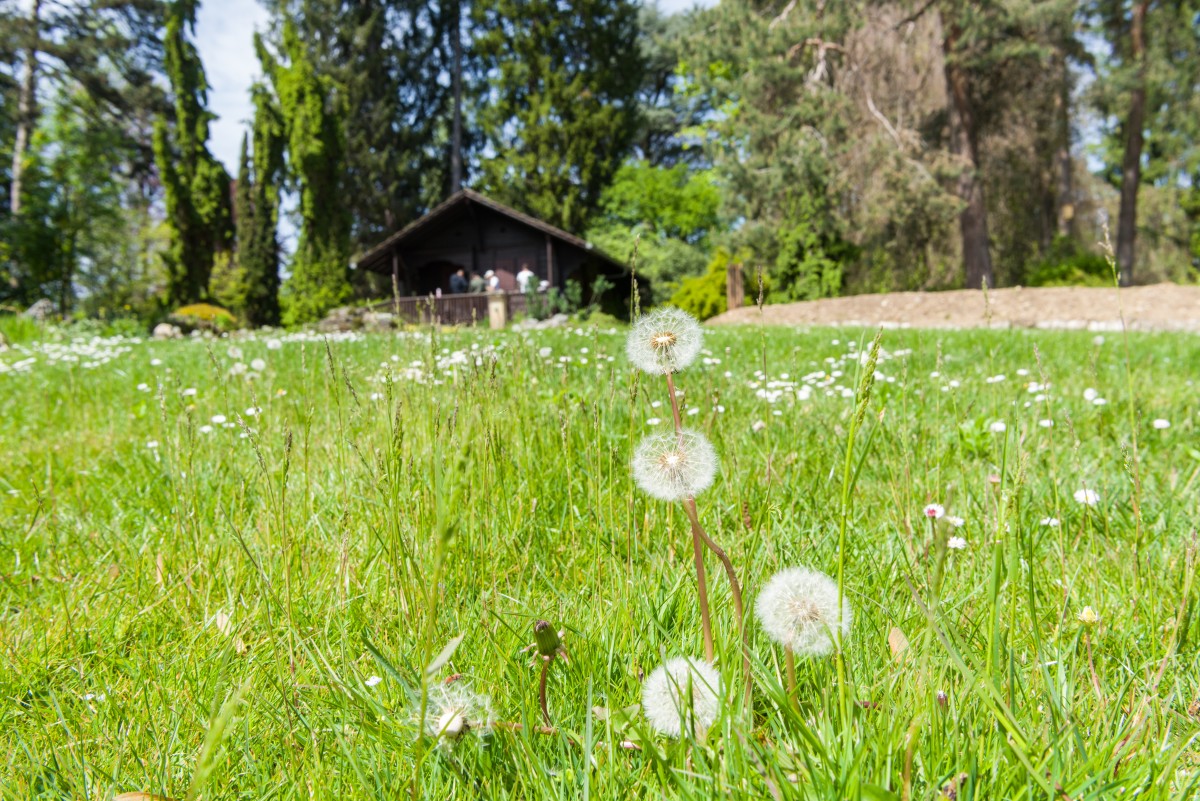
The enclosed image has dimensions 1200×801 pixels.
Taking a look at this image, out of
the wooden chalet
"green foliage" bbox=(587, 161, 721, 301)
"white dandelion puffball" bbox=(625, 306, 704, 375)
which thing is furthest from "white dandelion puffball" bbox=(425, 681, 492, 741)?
"green foliage" bbox=(587, 161, 721, 301)

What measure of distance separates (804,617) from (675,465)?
0.87ft

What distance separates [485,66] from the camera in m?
35.9

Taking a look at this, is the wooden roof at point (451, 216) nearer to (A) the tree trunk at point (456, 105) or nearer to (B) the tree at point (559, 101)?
(B) the tree at point (559, 101)

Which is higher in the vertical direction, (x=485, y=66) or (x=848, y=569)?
(x=485, y=66)

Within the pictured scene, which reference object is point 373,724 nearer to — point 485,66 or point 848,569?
point 848,569

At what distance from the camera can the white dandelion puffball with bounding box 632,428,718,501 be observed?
0.89 m

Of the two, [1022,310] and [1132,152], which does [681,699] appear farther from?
[1132,152]

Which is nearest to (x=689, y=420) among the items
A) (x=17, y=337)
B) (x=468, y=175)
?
(x=17, y=337)

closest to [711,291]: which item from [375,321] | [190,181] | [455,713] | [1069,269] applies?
[375,321]

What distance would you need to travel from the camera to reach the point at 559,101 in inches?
1228

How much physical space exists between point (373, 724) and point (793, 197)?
20.6m

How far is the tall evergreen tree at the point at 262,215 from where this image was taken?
27.6 m

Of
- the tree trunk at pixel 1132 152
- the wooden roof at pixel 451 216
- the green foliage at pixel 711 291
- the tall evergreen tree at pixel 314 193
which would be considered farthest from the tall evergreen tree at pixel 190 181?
the tree trunk at pixel 1132 152

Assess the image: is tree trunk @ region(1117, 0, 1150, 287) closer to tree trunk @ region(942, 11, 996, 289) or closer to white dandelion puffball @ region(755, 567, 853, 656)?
tree trunk @ region(942, 11, 996, 289)
